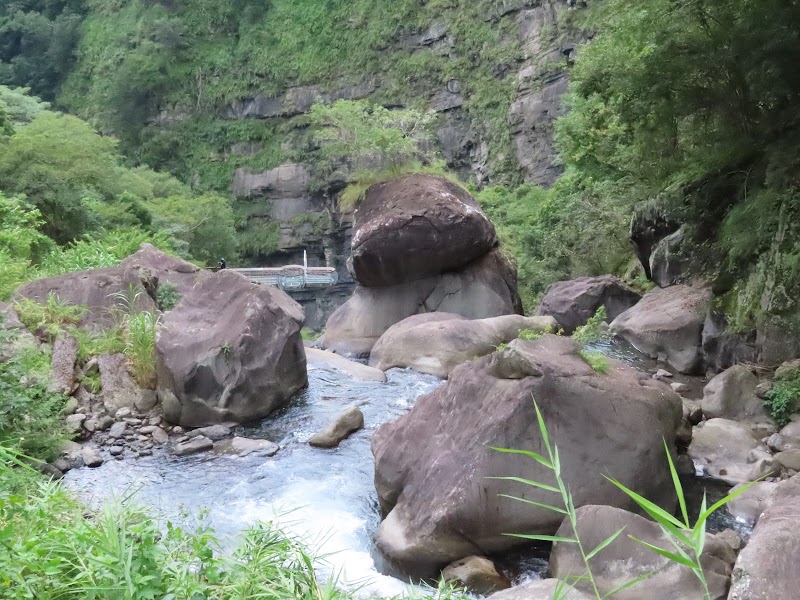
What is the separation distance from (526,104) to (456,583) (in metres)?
31.9

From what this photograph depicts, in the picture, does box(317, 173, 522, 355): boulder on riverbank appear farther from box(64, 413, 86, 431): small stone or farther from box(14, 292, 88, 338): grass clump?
box(64, 413, 86, 431): small stone

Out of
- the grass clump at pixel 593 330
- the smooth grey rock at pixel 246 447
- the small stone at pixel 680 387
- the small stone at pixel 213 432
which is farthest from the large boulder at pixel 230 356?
the small stone at pixel 680 387

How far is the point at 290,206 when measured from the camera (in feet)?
138

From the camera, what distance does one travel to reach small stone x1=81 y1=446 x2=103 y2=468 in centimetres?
732

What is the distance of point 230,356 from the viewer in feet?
29.0

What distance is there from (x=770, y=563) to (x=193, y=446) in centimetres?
615

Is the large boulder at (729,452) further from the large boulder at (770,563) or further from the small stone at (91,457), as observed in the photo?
the small stone at (91,457)

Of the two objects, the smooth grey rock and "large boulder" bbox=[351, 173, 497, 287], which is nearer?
the smooth grey rock

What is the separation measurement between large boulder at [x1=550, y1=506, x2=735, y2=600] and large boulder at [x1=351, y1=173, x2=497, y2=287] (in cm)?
1069

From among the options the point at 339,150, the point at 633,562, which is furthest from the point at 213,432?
the point at 339,150

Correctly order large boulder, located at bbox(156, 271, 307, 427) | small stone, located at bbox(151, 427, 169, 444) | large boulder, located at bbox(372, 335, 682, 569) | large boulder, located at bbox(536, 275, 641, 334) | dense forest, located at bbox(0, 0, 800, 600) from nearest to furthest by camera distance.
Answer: dense forest, located at bbox(0, 0, 800, 600)
large boulder, located at bbox(372, 335, 682, 569)
small stone, located at bbox(151, 427, 169, 444)
large boulder, located at bbox(156, 271, 307, 427)
large boulder, located at bbox(536, 275, 641, 334)

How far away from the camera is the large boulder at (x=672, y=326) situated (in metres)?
11.3

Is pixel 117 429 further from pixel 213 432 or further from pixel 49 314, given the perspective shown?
pixel 49 314

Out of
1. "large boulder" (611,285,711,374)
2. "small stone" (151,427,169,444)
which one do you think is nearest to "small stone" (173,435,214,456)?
"small stone" (151,427,169,444)
